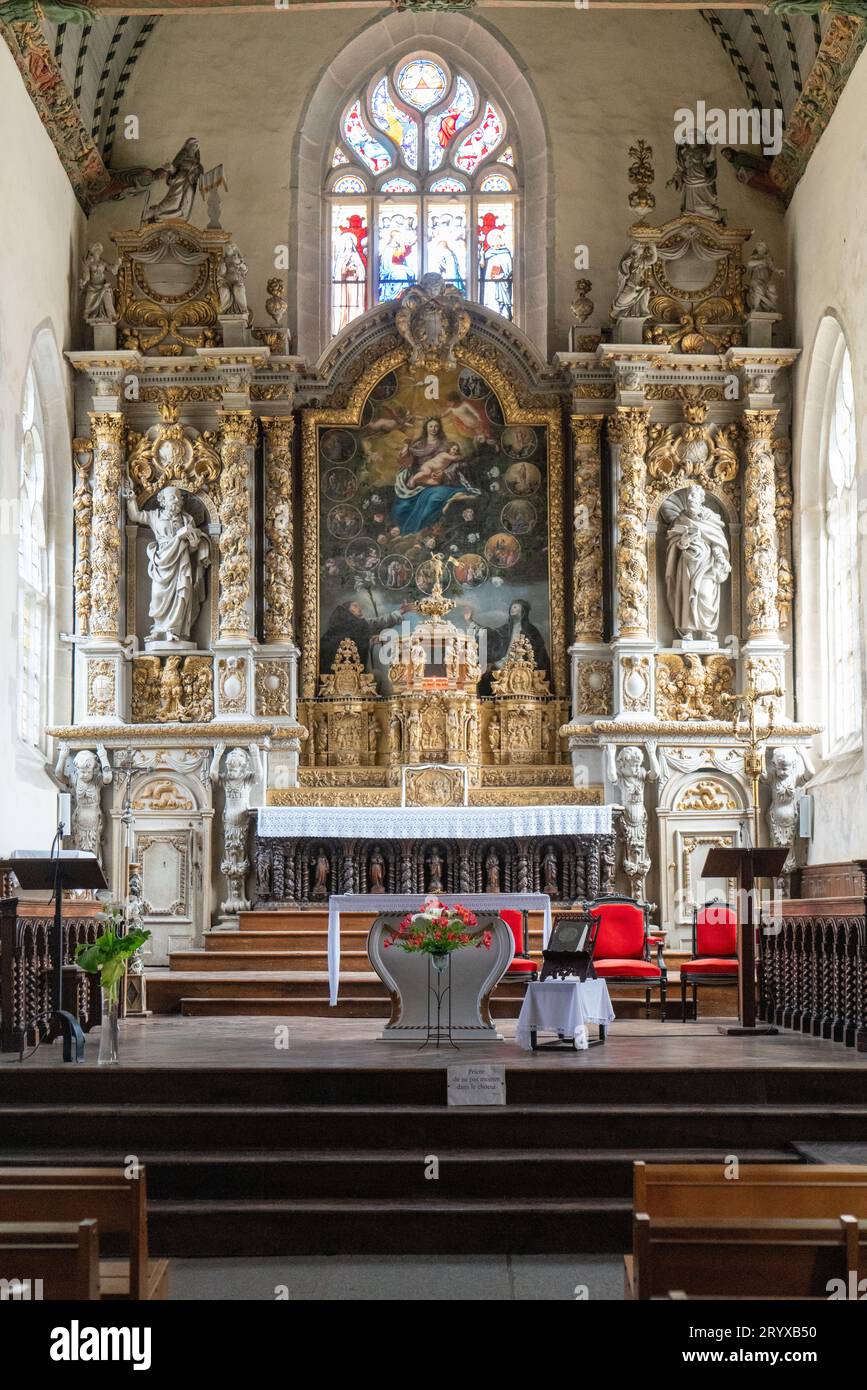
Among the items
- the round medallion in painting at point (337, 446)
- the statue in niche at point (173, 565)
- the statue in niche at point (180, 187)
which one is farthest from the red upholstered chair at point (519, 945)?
the statue in niche at point (180, 187)

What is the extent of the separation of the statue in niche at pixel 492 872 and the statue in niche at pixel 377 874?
42.0 inches

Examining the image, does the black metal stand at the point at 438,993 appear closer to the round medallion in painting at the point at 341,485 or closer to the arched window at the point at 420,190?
the round medallion in painting at the point at 341,485

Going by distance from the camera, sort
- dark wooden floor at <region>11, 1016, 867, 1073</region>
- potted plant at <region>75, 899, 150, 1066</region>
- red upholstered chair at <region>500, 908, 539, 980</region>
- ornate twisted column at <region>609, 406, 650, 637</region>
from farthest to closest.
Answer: ornate twisted column at <region>609, 406, 650, 637</region>
red upholstered chair at <region>500, 908, 539, 980</region>
potted plant at <region>75, 899, 150, 1066</region>
dark wooden floor at <region>11, 1016, 867, 1073</region>

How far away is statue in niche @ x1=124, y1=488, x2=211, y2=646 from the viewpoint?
59.8 feet

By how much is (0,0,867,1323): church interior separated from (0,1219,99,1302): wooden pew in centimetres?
931

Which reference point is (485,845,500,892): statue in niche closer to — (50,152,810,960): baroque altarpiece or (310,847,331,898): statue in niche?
(50,152,810,960): baroque altarpiece

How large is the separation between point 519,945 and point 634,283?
312 inches

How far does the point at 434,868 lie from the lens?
17062mm

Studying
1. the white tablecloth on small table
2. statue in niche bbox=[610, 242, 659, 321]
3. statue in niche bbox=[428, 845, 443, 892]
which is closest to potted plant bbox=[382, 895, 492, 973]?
the white tablecloth on small table

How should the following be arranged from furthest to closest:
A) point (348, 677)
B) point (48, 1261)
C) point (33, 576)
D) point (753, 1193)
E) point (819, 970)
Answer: point (348, 677)
point (33, 576)
point (819, 970)
point (753, 1193)
point (48, 1261)

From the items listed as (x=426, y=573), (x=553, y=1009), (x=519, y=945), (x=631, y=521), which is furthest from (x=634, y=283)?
(x=553, y=1009)

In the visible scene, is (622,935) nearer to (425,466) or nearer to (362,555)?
(362,555)

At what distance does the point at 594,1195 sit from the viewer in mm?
8281
